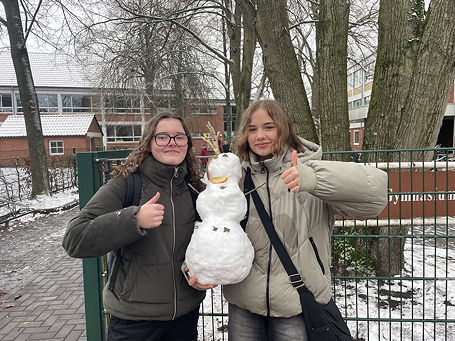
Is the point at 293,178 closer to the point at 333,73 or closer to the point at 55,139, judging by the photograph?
the point at 333,73

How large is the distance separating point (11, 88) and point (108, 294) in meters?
40.8

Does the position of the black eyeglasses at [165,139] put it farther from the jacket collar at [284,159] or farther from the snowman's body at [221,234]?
the jacket collar at [284,159]

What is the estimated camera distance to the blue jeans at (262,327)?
1.90 m

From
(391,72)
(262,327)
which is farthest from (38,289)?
(391,72)

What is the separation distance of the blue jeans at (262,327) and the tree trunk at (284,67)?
3.35 m

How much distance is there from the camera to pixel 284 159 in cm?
195

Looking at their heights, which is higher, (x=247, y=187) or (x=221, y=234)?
(x=247, y=187)

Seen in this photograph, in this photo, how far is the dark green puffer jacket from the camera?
5.91ft

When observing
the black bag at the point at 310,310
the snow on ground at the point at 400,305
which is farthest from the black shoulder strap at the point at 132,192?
the snow on ground at the point at 400,305

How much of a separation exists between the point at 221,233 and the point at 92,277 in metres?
1.27

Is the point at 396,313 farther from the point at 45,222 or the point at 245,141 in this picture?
the point at 45,222

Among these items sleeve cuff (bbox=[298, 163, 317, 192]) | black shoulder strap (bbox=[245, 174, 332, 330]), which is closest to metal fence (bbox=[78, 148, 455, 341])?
black shoulder strap (bbox=[245, 174, 332, 330])

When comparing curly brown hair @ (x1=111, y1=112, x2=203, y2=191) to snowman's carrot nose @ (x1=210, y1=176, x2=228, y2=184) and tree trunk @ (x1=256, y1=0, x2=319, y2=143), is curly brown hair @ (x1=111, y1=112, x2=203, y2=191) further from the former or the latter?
tree trunk @ (x1=256, y1=0, x2=319, y2=143)

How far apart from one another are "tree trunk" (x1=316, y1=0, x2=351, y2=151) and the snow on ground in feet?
5.07
